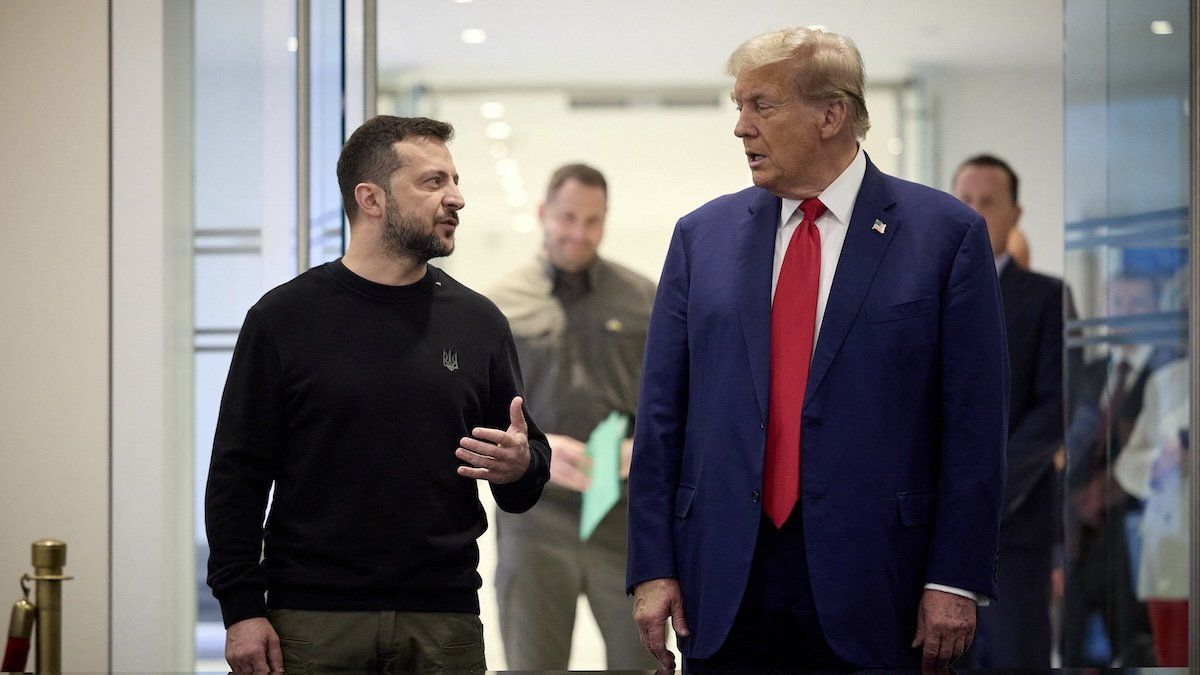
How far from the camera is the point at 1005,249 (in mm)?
4141

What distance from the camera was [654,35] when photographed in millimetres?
4152

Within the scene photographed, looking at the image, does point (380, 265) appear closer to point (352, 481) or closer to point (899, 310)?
point (352, 481)

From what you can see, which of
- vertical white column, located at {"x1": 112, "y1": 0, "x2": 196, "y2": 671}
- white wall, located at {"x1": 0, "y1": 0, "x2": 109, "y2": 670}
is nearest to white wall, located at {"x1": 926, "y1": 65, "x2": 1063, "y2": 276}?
vertical white column, located at {"x1": 112, "y1": 0, "x2": 196, "y2": 671}

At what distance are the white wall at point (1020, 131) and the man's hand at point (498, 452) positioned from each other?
2.17 m

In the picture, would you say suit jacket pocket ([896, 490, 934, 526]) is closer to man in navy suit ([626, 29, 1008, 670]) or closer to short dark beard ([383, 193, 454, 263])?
man in navy suit ([626, 29, 1008, 670])

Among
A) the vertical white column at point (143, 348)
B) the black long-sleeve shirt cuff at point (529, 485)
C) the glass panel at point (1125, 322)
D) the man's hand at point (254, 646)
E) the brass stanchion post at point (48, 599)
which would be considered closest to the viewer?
the man's hand at point (254, 646)

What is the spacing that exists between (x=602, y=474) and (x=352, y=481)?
185 centimetres

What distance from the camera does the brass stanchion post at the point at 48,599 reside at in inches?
136

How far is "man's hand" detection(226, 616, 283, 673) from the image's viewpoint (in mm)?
2309

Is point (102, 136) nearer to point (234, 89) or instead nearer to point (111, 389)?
point (234, 89)

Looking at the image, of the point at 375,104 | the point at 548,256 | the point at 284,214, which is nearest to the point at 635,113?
the point at 548,256

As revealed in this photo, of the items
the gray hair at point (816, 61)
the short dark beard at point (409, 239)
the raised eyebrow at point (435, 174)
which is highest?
the gray hair at point (816, 61)

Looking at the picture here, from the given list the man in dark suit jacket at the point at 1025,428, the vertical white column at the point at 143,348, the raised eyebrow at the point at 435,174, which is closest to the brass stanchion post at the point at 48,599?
the vertical white column at the point at 143,348

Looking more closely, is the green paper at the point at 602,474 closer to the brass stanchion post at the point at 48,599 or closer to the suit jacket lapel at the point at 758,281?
the brass stanchion post at the point at 48,599
